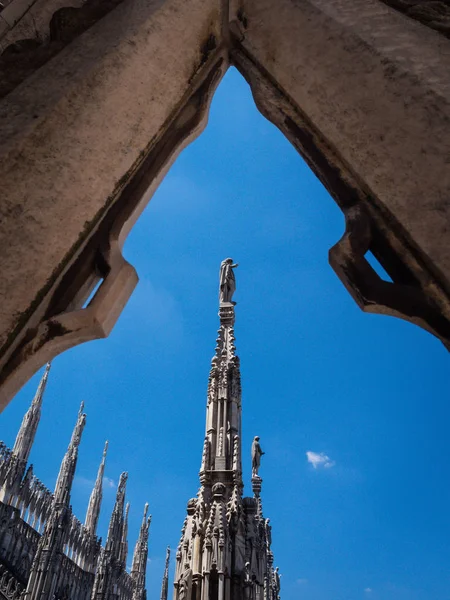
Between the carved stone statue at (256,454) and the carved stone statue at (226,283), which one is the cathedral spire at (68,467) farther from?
the carved stone statue at (226,283)

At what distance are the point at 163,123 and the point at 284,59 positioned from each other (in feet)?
1.84

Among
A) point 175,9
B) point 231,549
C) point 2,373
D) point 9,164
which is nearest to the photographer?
point 2,373

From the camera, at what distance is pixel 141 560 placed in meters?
34.5

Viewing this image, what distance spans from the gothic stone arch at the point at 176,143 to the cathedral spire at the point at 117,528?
97.8 ft

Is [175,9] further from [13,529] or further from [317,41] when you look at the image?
[13,529]

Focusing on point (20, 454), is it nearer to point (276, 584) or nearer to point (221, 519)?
point (276, 584)

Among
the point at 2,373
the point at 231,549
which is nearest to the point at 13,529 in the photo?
the point at 231,549

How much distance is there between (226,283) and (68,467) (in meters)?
19.5

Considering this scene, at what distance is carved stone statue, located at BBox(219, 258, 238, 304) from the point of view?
8.77 metres

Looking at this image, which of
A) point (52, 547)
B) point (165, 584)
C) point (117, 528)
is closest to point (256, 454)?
point (52, 547)

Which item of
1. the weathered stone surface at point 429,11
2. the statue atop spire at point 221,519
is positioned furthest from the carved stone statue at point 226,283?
the weathered stone surface at point 429,11

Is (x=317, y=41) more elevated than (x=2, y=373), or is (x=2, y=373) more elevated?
(x=317, y=41)

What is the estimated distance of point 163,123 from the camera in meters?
1.94

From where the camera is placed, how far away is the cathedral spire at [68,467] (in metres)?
22.7
